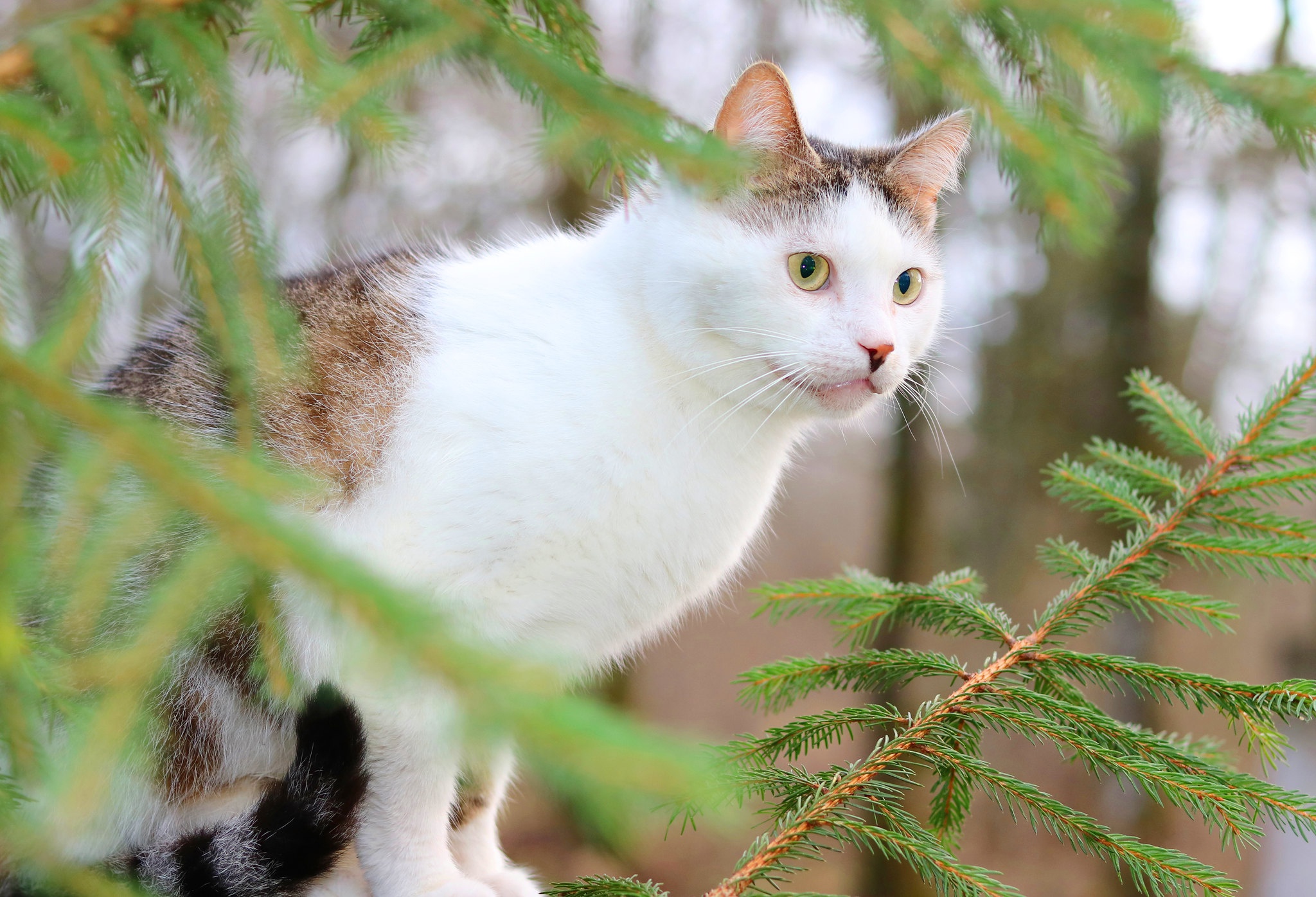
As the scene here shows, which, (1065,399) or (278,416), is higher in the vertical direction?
(1065,399)

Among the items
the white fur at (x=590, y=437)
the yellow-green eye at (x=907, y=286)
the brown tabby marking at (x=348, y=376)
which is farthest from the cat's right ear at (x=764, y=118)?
the brown tabby marking at (x=348, y=376)

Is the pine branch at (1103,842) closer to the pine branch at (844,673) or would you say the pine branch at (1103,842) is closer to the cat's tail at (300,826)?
the pine branch at (844,673)

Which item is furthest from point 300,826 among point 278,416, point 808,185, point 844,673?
point 808,185

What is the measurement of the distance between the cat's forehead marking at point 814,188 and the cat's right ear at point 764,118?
3 centimetres

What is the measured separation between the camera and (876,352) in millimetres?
1454

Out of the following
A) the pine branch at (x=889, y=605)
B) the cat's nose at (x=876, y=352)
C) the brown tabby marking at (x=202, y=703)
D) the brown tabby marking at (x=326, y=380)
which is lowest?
the brown tabby marking at (x=202, y=703)

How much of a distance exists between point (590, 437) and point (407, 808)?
24.4 inches

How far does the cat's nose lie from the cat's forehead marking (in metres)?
0.27

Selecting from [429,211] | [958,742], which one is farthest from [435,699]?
[429,211]

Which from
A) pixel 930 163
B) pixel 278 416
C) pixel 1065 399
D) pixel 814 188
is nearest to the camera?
pixel 278 416

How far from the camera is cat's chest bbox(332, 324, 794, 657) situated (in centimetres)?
132

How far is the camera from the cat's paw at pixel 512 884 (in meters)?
1.46

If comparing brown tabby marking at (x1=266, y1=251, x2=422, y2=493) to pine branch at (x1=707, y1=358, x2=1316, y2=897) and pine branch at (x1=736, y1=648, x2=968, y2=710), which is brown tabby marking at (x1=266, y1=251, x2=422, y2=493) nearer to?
pine branch at (x1=736, y1=648, x2=968, y2=710)

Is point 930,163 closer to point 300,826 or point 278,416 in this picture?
point 278,416
